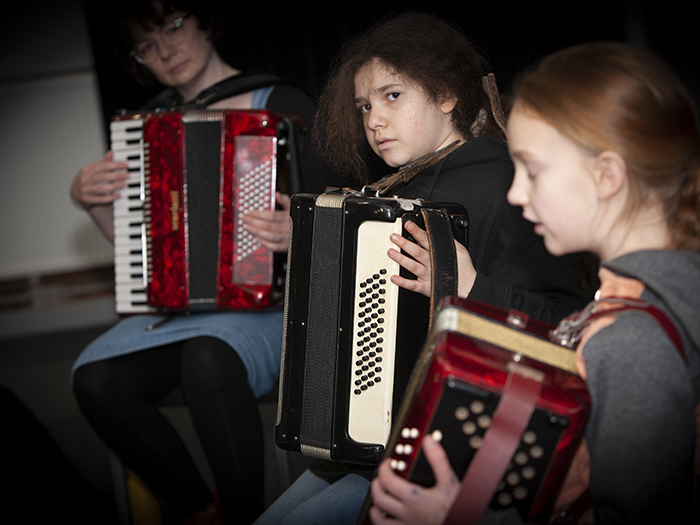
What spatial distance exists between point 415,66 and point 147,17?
0.99 meters

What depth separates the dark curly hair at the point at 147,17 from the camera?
71.2 inches

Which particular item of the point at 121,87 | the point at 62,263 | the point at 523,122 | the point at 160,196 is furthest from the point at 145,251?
the point at 62,263

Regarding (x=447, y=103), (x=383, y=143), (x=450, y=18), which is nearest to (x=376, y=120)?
(x=383, y=143)

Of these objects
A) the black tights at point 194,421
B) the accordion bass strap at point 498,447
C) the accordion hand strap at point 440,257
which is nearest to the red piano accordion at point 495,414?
the accordion bass strap at point 498,447

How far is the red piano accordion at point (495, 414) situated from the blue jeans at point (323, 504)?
0.30 metres

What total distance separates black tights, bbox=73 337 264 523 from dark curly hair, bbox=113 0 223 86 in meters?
1.03

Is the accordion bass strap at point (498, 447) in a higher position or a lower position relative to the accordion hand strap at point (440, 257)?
lower

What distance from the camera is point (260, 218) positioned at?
1.57 metres

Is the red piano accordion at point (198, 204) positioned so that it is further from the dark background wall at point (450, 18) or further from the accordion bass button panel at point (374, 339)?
the dark background wall at point (450, 18)

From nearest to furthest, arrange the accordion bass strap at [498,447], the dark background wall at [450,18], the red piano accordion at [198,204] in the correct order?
the accordion bass strap at [498,447] < the red piano accordion at [198,204] < the dark background wall at [450,18]

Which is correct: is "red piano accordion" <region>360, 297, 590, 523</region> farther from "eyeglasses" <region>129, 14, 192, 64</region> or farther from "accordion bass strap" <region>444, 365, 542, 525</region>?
"eyeglasses" <region>129, 14, 192, 64</region>

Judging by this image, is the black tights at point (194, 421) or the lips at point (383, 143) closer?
the lips at point (383, 143)

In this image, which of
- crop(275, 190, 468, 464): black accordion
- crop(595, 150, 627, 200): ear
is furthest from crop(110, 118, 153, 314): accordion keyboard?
crop(595, 150, 627, 200): ear

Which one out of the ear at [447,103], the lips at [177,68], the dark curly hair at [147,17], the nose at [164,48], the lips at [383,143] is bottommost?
the lips at [383,143]
